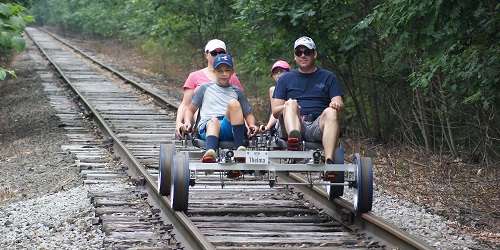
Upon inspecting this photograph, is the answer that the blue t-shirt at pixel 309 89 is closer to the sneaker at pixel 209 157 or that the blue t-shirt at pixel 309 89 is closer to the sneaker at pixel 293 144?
the sneaker at pixel 293 144

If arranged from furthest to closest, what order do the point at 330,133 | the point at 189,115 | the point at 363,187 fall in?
the point at 189,115, the point at 330,133, the point at 363,187

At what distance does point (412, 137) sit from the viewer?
531 inches

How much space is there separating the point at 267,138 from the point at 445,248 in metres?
2.35

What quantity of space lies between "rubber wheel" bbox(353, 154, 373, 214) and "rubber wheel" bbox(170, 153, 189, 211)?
152 cm

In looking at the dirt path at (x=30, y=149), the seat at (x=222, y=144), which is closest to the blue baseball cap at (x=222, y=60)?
the seat at (x=222, y=144)

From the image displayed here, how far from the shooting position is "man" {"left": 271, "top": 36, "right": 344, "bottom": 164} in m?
8.11

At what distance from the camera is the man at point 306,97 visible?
811cm

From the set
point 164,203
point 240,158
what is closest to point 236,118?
point 240,158

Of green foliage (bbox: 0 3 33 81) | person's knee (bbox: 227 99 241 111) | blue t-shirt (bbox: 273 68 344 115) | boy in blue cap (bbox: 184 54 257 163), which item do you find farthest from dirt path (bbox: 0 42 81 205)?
blue t-shirt (bbox: 273 68 344 115)

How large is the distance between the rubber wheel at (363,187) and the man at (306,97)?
1.44 ft

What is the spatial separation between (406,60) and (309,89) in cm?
453

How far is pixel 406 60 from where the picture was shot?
12.7 metres

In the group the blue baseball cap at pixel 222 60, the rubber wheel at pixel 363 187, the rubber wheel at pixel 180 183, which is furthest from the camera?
the blue baseball cap at pixel 222 60

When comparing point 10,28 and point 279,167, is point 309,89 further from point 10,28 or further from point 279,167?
point 10,28
